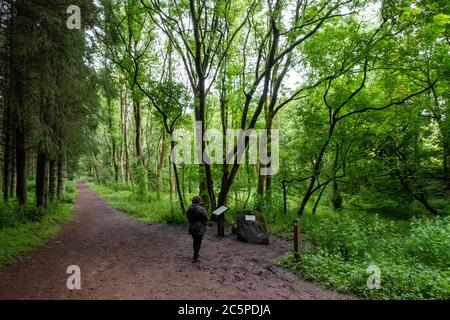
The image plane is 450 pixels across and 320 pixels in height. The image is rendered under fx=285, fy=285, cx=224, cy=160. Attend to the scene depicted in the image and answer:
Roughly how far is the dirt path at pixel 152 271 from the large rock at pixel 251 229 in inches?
12.6

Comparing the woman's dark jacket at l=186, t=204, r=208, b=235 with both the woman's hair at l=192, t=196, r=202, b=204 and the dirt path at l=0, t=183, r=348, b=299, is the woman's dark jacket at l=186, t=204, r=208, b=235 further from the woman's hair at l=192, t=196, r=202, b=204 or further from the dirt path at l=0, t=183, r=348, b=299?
the dirt path at l=0, t=183, r=348, b=299

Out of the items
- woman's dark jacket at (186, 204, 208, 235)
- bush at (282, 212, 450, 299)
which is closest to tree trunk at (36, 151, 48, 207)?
woman's dark jacket at (186, 204, 208, 235)

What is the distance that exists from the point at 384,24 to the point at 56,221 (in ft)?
50.7

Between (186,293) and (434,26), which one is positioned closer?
(186,293)

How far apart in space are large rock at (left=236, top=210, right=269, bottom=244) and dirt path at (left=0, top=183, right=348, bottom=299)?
0.32 meters

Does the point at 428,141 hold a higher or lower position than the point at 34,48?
lower

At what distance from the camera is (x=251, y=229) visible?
994 cm

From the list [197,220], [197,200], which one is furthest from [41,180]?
[197,220]

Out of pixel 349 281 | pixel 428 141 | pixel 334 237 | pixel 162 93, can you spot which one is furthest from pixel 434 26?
pixel 162 93

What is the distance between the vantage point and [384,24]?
10898 millimetres

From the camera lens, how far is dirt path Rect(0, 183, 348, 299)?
5.33 meters
